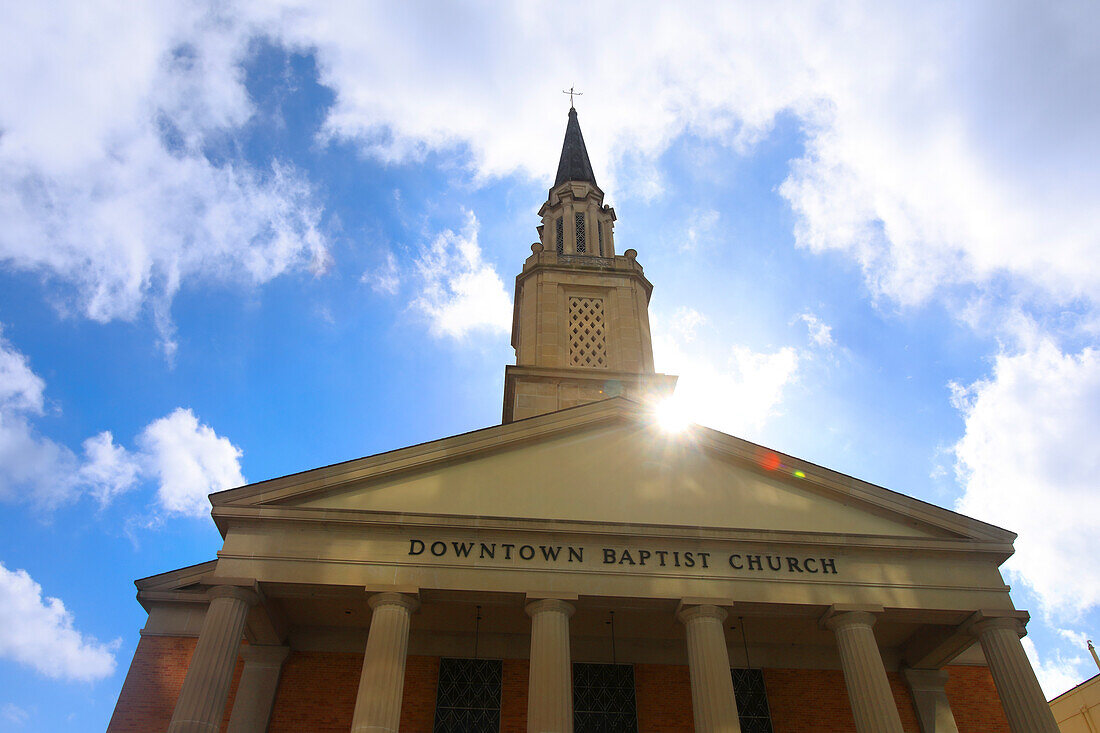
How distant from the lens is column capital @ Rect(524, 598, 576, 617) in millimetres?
14930

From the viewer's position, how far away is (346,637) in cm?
1752

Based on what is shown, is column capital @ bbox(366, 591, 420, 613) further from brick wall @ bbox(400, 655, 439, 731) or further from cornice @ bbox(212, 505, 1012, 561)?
brick wall @ bbox(400, 655, 439, 731)

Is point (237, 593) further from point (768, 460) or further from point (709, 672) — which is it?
point (768, 460)

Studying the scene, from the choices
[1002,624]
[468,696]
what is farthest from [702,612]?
[1002,624]

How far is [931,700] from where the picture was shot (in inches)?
713

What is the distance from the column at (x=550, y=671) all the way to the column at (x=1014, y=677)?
351 inches

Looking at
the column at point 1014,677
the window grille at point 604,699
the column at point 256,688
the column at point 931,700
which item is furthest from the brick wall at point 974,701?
the column at point 256,688

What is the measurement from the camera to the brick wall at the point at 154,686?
16.5 m

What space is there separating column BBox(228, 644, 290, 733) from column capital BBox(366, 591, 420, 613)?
12.8 ft

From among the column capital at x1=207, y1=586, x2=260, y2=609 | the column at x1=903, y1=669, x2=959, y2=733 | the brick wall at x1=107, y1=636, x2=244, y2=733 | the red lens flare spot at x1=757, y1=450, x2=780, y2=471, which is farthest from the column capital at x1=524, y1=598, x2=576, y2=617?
the column at x1=903, y1=669, x2=959, y2=733

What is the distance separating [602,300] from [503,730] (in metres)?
15.7

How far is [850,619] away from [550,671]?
21.5 ft

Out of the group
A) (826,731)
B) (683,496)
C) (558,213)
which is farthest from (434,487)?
(558,213)

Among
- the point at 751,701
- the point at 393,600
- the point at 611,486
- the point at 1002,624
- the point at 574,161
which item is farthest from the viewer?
the point at 574,161
